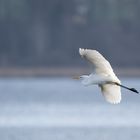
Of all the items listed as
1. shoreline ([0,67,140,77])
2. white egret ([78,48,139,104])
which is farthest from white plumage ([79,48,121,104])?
shoreline ([0,67,140,77])

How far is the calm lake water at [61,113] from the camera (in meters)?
25.2

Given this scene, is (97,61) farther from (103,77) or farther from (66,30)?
(66,30)

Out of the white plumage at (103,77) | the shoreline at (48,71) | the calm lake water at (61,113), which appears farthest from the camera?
the shoreline at (48,71)

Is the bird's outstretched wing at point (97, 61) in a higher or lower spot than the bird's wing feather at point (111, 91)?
higher

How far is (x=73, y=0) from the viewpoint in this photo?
55.6 meters

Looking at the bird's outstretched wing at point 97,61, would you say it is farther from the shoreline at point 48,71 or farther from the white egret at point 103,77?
the shoreline at point 48,71

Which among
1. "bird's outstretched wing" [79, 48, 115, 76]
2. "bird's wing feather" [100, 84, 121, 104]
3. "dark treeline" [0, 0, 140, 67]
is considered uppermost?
"dark treeline" [0, 0, 140, 67]

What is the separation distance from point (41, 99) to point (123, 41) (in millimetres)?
14473

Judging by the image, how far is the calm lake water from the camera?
25219 millimetres

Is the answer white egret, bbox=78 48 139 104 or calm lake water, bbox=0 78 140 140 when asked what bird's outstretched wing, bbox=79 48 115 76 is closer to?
white egret, bbox=78 48 139 104

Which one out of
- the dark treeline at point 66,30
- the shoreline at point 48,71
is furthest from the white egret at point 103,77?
the dark treeline at point 66,30

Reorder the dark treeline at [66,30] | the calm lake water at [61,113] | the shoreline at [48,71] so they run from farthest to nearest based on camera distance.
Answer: the dark treeline at [66,30] → the shoreline at [48,71] → the calm lake water at [61,113]

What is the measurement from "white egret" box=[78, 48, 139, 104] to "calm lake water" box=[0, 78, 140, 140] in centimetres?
811

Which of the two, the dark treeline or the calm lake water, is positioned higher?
the dark treeline
